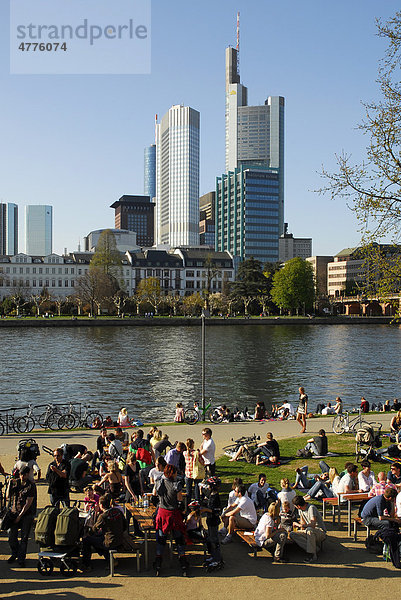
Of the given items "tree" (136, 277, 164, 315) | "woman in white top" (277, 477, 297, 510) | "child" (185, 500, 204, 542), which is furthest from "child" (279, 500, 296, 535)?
"tree" (136, 277, 164, 315)

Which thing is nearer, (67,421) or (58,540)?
(58,540)

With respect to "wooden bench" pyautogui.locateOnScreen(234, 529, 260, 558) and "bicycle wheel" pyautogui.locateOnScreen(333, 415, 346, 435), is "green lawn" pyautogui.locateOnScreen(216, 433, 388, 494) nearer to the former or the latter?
"bicycle wheel" pyautogui.locateOnScreen(333, 415, 346, 435)

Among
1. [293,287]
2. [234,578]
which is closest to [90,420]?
[234,578]

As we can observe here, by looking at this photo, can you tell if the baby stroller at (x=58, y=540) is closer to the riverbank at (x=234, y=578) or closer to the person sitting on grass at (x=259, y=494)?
the riverbank at (x=234, y=578)

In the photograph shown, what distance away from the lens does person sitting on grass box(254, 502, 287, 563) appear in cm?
1005

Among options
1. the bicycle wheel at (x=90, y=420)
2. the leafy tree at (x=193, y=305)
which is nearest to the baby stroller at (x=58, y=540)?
the bicycle wheel at (x=90, y=420)

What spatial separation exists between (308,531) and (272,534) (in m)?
0.63

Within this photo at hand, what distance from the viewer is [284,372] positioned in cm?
4912

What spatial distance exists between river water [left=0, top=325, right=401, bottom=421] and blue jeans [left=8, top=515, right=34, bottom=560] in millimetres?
20385

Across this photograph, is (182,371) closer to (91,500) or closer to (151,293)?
(91,500)

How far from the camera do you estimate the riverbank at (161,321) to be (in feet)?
358

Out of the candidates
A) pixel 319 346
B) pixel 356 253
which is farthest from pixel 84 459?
pixel 319 346

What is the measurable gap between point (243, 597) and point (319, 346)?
2610 inches

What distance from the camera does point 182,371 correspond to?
4956 centimetres
